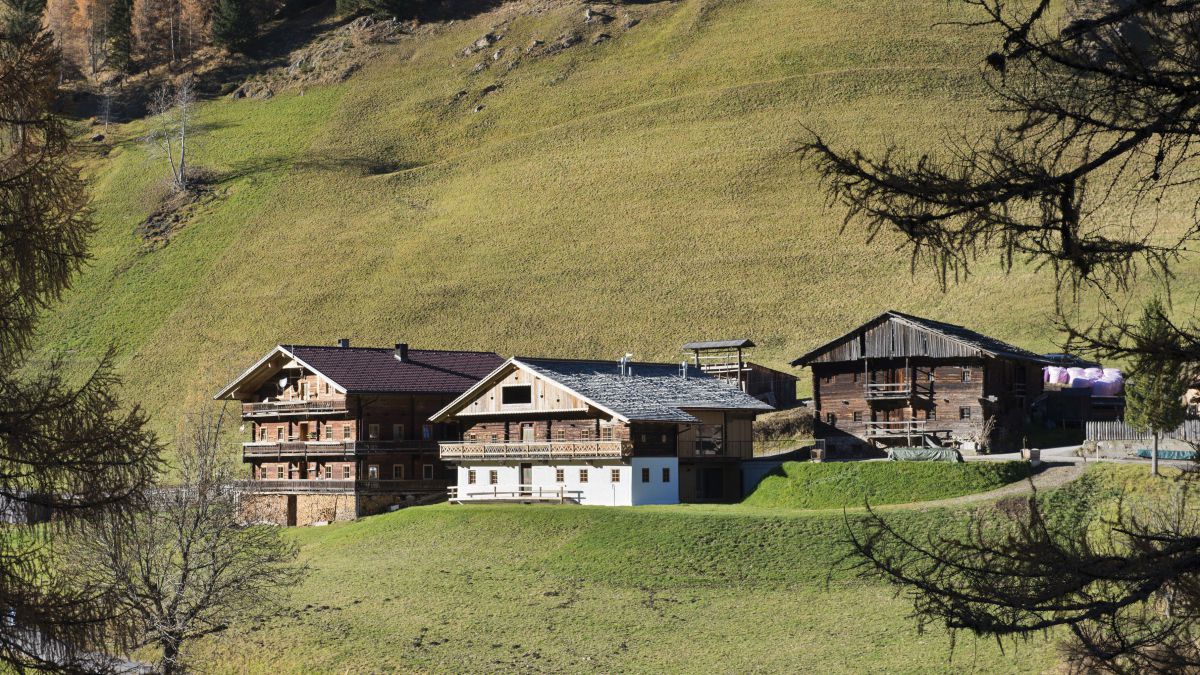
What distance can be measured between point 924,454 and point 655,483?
11411mm

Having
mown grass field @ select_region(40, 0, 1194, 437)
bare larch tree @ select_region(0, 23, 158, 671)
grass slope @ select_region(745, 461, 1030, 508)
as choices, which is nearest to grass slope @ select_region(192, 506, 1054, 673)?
grass slope @ select_region(745, 461, 1030, 508)

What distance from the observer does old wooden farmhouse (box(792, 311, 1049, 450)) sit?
57.4m

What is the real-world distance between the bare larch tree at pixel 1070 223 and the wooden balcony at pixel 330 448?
53.0 m

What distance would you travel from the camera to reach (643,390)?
56.6 m

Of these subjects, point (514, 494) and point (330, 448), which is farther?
point (330, 448)

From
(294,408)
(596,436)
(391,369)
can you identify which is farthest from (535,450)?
(294,408)

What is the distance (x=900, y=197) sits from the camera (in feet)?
29.4

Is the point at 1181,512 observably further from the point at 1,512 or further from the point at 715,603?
the point at 715,603

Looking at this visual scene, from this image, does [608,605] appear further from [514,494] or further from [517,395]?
[517,395]

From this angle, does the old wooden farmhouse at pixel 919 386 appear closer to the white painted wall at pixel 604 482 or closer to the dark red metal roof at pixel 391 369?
the white painted wall at pixel 604 482

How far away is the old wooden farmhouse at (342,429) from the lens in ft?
198

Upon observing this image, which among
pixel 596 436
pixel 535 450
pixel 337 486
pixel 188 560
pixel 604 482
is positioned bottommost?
pixel 188 560

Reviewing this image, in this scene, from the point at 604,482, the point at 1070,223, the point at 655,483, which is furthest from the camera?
the point at 655,483

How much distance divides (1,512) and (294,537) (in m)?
41.7
